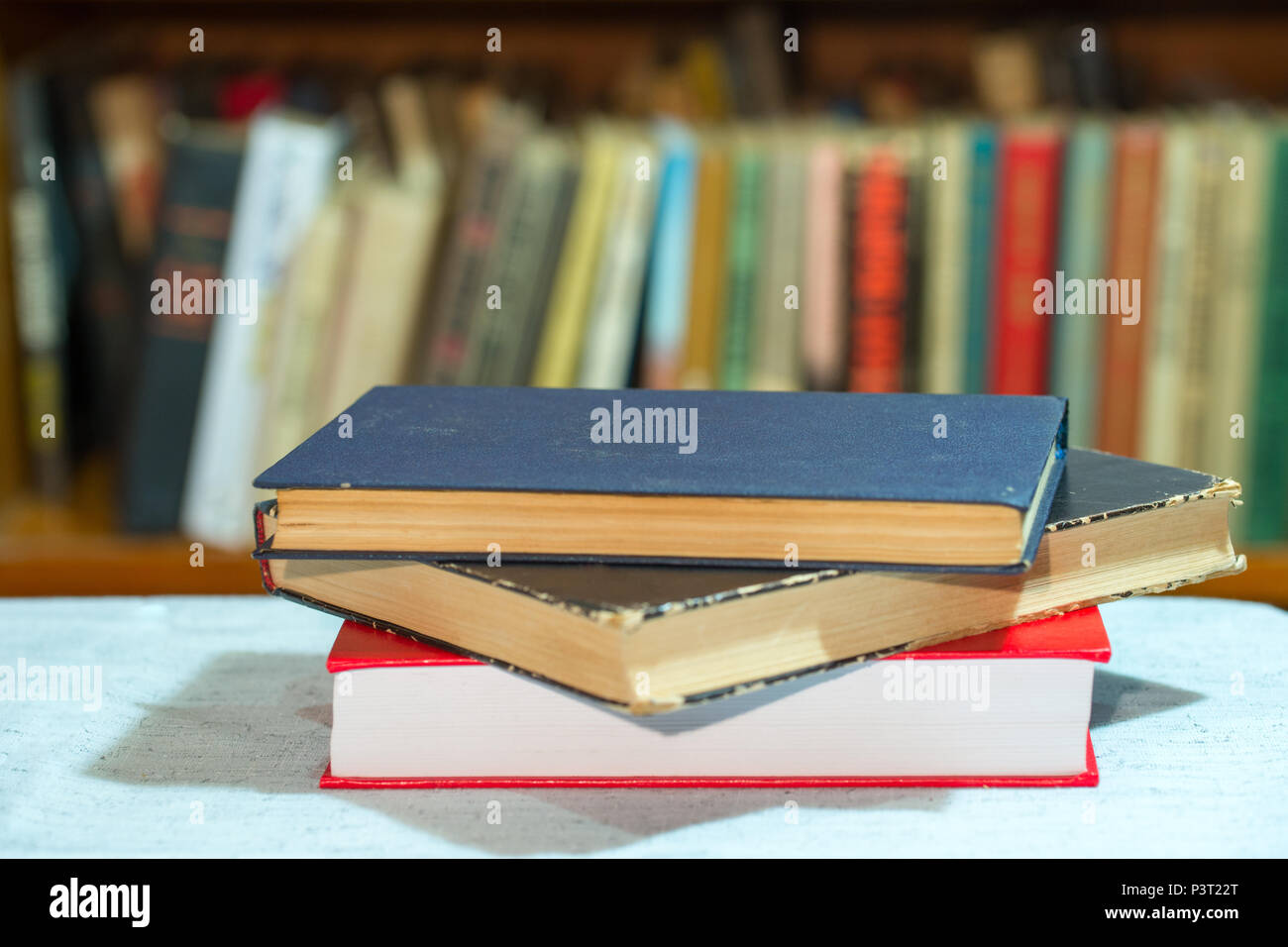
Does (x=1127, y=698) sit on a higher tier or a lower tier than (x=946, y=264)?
lower

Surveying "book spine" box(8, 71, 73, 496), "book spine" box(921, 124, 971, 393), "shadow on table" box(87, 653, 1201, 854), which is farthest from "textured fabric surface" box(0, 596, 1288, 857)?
"book spine" box(8, 71, 73, 496)

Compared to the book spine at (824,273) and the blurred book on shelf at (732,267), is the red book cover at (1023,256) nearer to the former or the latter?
the blurred book on shelf at (732,267)

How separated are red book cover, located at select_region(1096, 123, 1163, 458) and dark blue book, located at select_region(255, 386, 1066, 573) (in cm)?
71

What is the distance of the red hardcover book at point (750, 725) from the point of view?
53 centimetres

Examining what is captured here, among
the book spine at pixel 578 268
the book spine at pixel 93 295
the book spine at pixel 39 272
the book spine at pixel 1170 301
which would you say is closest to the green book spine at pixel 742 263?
the book spine at pixel 578 268

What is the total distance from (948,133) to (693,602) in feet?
2.85

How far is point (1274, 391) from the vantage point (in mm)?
1259

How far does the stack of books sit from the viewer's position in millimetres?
490

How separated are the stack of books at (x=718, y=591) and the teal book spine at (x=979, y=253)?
0.69 m

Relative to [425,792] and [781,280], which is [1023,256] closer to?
[781,280]

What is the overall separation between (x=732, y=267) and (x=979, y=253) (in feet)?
0.73

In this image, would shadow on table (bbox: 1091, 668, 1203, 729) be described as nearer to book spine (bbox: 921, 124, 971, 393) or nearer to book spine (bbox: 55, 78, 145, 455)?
book spine (bbox: 921, 124, 971, 393)

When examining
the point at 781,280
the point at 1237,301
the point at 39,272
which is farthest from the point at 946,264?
the point at 39,272

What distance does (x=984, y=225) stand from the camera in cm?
124
